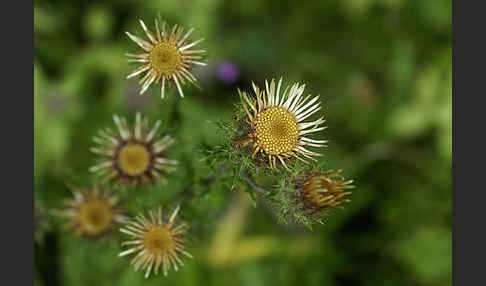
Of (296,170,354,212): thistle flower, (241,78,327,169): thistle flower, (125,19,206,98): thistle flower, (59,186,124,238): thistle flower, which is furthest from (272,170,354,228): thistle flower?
(59,186,124,238): thistle flower

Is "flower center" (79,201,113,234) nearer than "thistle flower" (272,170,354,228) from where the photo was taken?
No

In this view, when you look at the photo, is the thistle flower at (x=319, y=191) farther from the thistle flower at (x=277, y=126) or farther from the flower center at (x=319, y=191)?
the thistle flower at (x=277, y=126)

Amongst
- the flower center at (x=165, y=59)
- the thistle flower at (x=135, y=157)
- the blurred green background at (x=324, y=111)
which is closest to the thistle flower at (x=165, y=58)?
the flower center at (x=165, y=59)

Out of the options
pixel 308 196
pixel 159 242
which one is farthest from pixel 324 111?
pixel 159 242

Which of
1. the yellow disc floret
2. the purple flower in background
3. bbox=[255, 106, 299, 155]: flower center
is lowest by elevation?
the yellow disc floret

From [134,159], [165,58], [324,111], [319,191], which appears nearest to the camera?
[319,191]

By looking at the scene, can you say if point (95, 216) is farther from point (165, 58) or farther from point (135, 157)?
point (165, 58)

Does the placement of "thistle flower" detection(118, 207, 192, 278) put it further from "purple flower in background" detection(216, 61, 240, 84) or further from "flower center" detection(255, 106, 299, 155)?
"purple flower in background" detection(216, 61, 240, 84)
